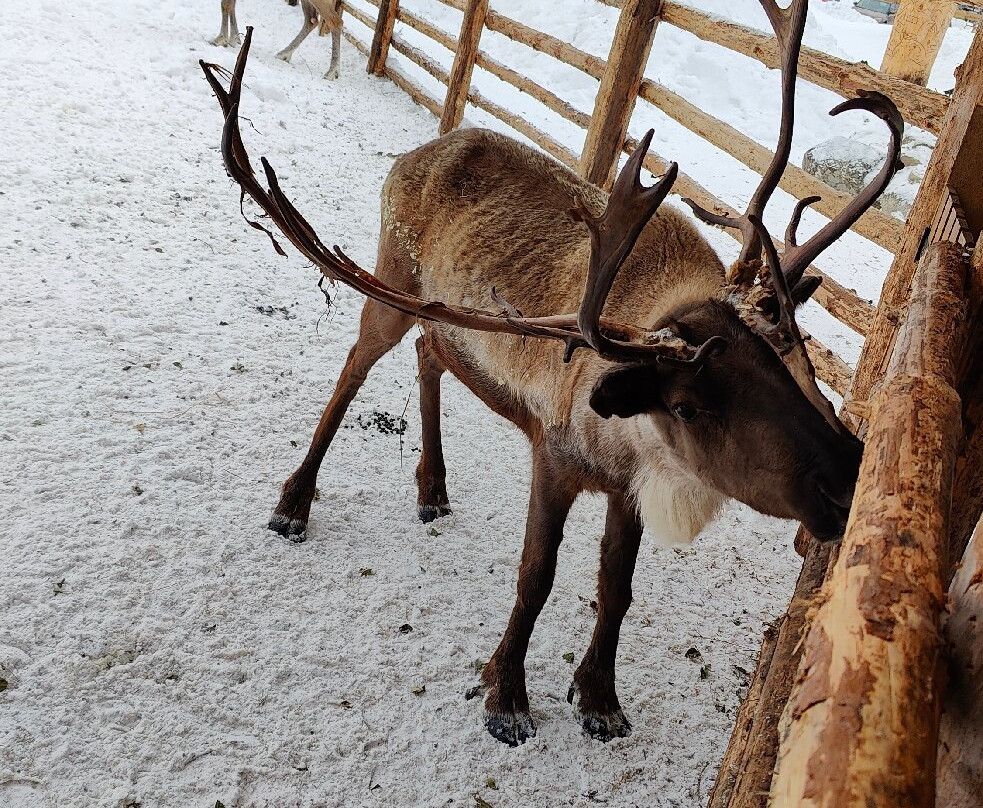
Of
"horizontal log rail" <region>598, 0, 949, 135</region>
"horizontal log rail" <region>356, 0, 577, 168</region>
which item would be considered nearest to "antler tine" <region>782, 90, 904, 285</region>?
"horizontal log rail" <region>598, 0, 949, 135</region>

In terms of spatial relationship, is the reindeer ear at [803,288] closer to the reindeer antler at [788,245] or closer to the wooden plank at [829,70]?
the reindeer antler at [788,245]

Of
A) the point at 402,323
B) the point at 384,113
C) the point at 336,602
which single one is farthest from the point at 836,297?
the point at 384,113

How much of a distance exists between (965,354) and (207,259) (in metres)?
4.51

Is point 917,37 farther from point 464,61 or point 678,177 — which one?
point 464,61

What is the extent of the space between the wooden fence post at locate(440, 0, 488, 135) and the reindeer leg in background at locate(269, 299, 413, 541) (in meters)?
5.63

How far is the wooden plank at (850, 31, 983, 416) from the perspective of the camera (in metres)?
2.04

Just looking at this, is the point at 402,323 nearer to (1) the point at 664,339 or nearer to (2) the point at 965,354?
(1) the point at 664,339

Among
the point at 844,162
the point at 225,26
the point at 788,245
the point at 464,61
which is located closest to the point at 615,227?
the point at 788,245

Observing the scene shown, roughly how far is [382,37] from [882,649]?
10.9 metres

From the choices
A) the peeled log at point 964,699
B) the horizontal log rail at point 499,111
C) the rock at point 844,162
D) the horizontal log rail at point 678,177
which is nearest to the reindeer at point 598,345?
the peeled log at point 964,699

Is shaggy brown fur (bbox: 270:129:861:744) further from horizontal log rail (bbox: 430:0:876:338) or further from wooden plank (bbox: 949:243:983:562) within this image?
horizontal log rail (bbox: 430:0:876:338)

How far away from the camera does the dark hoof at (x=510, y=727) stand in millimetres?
2641

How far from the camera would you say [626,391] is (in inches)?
79.1

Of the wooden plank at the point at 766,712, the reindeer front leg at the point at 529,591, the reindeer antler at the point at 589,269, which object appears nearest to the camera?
the wooden plank at the point at 766,712
